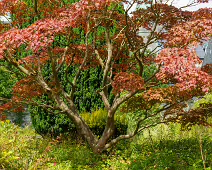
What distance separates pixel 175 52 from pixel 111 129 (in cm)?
221

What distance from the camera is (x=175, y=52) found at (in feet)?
12.6

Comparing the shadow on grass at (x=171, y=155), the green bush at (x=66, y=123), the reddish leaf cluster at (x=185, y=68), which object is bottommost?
the shadow on grass at (x=171, y=155)

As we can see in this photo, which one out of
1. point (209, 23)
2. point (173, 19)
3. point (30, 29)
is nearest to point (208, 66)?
point (173, 19)

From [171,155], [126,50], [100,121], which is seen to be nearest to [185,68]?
[171,155]

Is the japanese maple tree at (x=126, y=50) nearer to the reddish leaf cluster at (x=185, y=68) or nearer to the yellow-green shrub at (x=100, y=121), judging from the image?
the reddish leaf cluster at (x=185, y=68)

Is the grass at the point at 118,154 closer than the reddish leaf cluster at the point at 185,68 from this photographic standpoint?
No

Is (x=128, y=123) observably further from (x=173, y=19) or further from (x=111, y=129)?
(x=173, y=19)

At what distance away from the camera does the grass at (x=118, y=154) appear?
15.7ft

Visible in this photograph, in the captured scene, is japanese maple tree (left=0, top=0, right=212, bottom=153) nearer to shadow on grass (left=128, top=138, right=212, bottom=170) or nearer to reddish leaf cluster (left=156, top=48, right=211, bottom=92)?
reddish leaf cluster (left=156, top=48, right=211, bottom=92)

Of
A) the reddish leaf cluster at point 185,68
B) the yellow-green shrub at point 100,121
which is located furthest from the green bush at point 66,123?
the reddish leaf cluster at point 185,68

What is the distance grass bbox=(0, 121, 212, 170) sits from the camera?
479cm

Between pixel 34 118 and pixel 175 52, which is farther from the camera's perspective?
pixel 34 118

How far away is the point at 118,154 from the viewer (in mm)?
5891

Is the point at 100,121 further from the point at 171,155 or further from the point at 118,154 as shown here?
the point at 171,155
